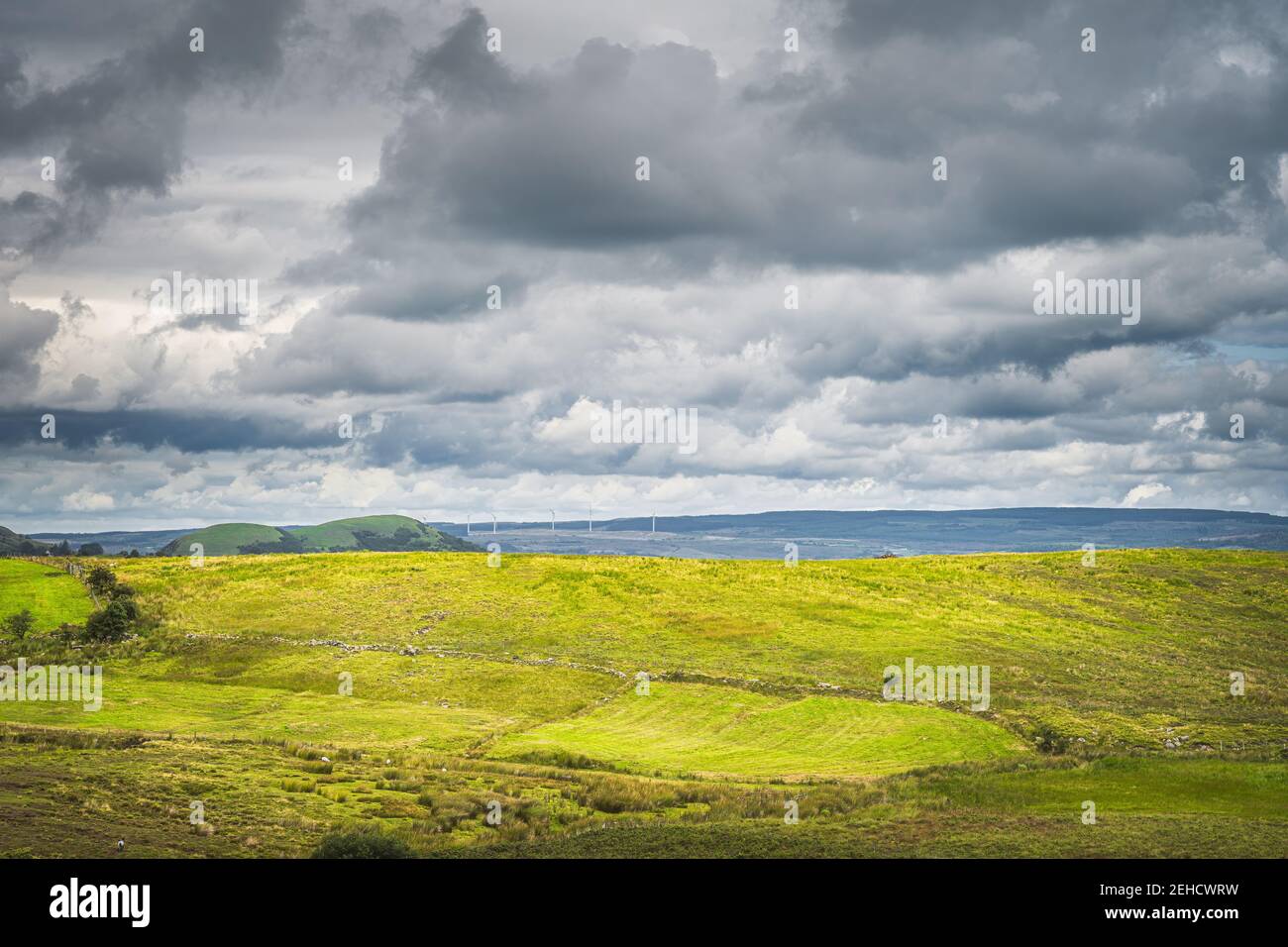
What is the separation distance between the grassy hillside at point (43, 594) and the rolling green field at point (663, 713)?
529 millimetres

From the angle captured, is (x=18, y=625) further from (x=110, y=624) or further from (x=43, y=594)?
(x=43, y=594)

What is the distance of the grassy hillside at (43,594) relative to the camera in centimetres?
9294

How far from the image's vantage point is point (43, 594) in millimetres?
99000

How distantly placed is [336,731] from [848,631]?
43887mm

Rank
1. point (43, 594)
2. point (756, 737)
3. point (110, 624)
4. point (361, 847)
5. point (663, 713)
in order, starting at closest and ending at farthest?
point (361, 847) → point (756, 737) → point (663, 713) → point (110, 624) → point (43, 594)

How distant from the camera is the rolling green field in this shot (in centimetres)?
3912

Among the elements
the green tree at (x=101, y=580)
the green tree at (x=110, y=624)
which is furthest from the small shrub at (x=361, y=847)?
the green tree at (x=101, y=580)

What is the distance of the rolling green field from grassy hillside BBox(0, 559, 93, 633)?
53 cm

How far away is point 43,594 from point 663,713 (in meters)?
65.3

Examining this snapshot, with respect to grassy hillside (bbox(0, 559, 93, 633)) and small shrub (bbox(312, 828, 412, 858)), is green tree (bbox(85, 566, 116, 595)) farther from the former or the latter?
small shrub (bbox(312, 828, 412, 858))

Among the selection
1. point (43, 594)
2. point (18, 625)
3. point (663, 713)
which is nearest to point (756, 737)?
point (663, 713)
